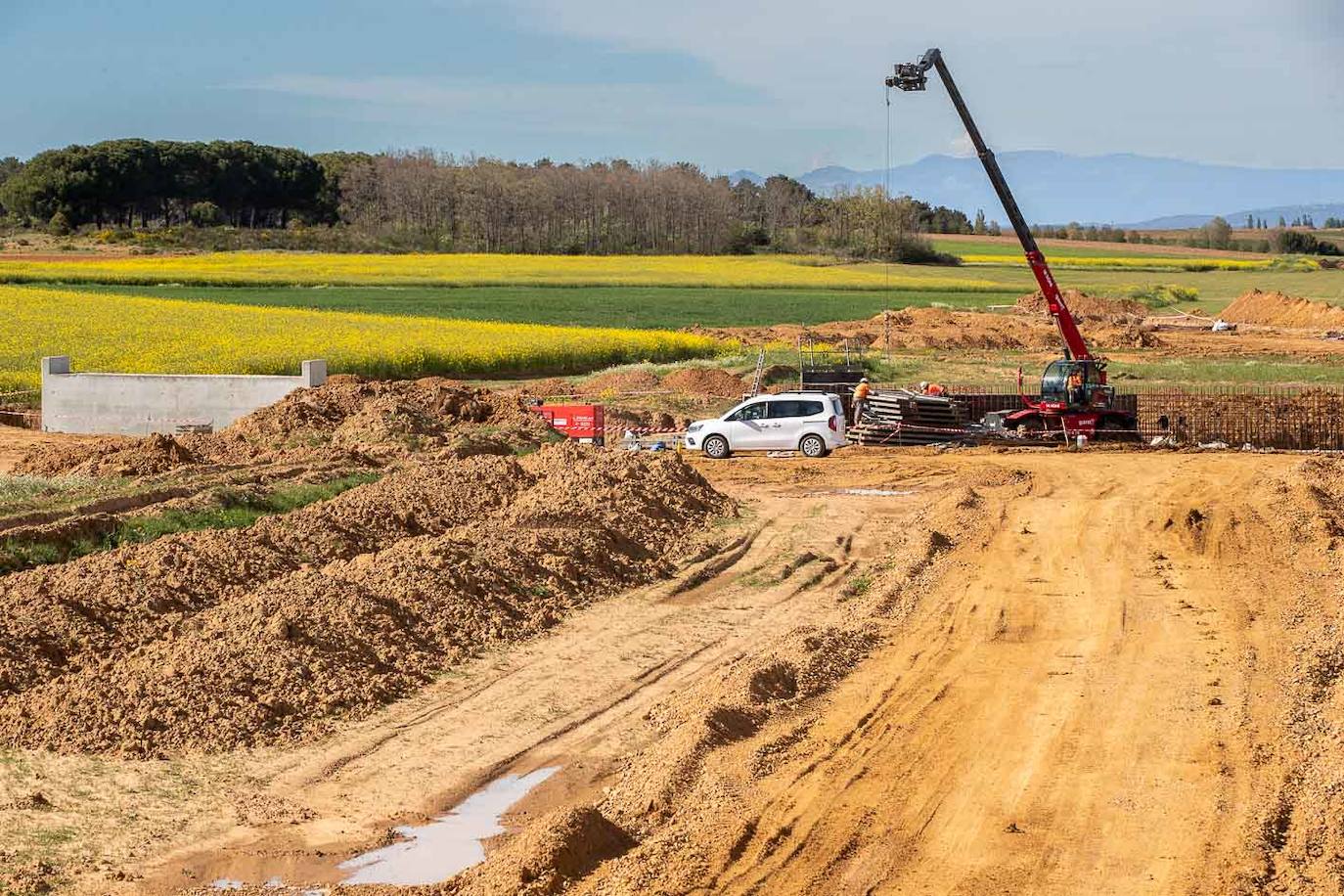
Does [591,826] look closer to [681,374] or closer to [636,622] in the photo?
[636,622]

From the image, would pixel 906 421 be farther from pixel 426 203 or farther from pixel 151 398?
pixel 426 203

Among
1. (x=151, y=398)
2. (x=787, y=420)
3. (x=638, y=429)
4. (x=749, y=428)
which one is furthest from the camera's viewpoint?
(x=638, y=429)

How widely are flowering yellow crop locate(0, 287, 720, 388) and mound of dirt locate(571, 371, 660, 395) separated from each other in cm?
552

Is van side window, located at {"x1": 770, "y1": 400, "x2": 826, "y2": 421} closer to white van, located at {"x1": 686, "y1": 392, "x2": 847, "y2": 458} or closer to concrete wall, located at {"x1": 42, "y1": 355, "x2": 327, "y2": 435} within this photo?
white van, located at {"x1": 686, "y1": 392, "x2": 847, "y2": 458}

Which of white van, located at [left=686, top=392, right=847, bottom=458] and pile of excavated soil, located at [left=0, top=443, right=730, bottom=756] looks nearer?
pile of excavated soil, located at [left=0, top=443, right=730, bottom=756]

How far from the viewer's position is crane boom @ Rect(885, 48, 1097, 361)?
31672mm

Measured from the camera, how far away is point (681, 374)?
1671 inches

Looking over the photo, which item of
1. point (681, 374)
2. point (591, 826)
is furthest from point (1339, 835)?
point (681, 374)

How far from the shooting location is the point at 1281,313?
235 feet

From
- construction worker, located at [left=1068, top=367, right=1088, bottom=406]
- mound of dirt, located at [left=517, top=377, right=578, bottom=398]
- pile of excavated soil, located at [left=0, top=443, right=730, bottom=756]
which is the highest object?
construction worker, located at [left=1068, top=367, right=1088, bottom=406]

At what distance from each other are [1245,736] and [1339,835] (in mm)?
2535

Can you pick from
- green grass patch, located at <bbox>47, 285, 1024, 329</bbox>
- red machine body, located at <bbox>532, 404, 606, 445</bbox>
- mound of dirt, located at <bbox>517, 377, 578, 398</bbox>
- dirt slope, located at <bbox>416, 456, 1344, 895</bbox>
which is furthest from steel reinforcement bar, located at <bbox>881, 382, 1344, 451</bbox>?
green grass patch, located at <bbox>47, 285, 1024, 329</bbox>

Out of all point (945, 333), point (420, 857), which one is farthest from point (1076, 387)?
point (420, 857)

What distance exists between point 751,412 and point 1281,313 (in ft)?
159
